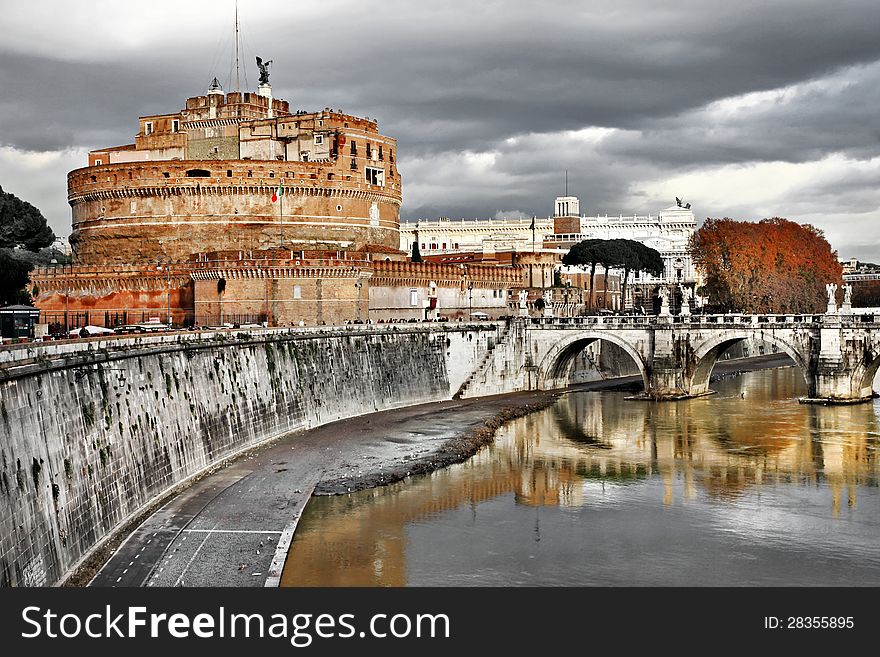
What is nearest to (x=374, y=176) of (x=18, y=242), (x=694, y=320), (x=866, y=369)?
(x=18, y=242)

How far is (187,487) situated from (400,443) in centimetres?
1329

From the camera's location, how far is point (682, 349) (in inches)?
2685

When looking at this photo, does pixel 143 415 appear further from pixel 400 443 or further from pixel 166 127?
pixel 166 127

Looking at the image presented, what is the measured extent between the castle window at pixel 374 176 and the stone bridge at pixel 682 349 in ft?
70.8

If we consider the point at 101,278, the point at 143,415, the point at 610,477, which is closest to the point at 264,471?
the point at 143,415

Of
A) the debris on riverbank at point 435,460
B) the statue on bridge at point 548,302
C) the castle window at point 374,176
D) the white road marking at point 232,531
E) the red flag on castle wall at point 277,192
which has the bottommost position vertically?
the white road marking at point 232,531

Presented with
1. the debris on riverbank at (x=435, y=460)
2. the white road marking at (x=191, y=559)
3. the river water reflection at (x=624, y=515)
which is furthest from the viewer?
the debris on riverbank at (x=435, y=460)

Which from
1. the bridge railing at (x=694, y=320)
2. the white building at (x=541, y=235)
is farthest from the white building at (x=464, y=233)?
the bridge railing at (x=694, y=320)

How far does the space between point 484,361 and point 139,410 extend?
38.5m

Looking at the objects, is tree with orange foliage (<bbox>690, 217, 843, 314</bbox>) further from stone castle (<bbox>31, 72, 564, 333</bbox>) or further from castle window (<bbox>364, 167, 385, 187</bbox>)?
castle window (<bbox>364, 167, 385, 187</bbox>)

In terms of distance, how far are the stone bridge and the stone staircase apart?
0.07 m

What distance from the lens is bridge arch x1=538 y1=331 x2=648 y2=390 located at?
230ft

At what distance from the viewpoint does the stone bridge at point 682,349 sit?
63438 millimetres

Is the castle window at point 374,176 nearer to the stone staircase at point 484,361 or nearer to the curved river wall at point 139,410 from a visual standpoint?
the stone staircase at point 484,361
